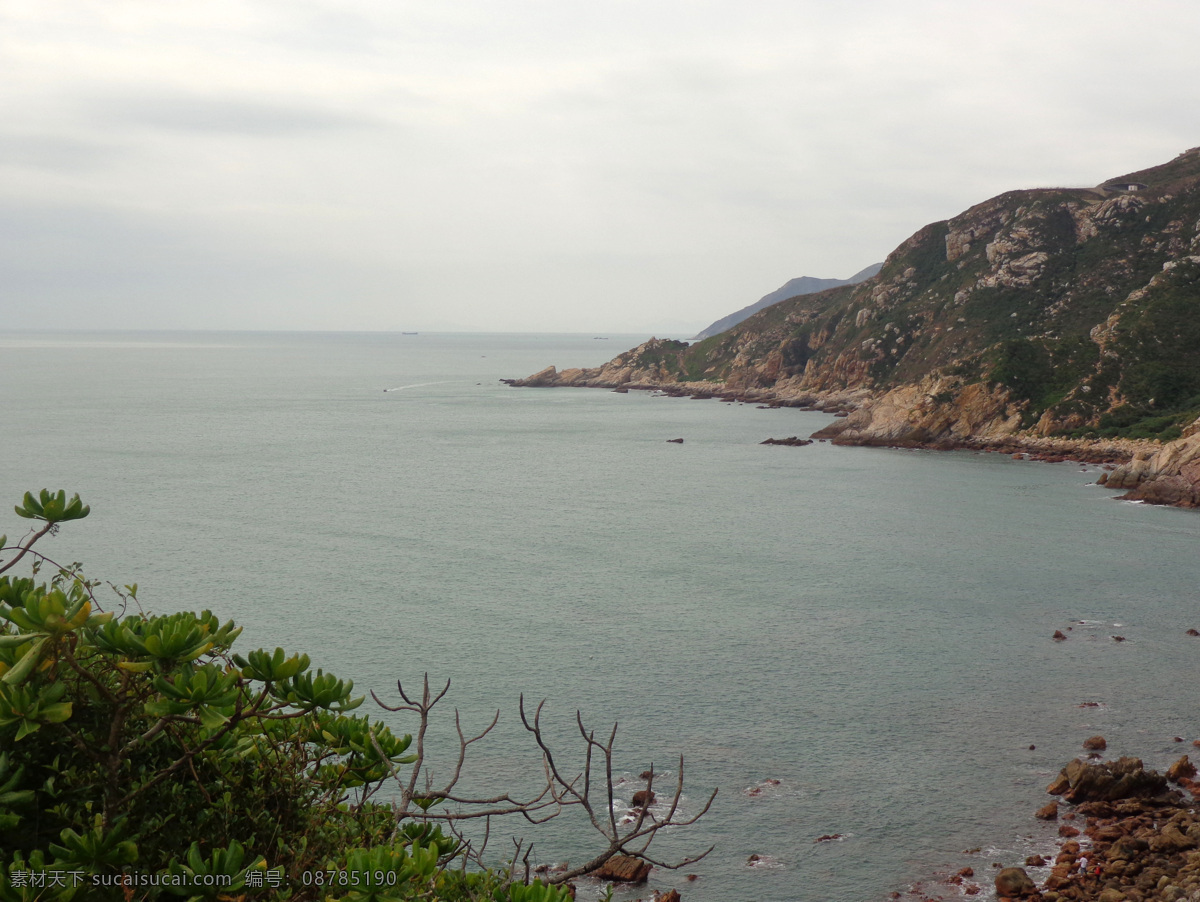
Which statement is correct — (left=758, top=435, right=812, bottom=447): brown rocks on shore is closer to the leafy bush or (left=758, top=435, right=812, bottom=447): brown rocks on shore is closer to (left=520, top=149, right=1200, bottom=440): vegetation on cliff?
(left=520, top=149, right=1200, bottom=440): vegetation on cliff

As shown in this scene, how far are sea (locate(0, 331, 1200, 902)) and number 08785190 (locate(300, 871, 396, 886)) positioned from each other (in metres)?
2.32

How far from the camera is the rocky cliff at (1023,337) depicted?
86062 mm

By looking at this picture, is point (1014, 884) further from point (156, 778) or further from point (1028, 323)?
point (1028, 323)

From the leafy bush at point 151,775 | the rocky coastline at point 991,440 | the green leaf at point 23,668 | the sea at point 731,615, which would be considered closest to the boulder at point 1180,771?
the sea at point 731,615

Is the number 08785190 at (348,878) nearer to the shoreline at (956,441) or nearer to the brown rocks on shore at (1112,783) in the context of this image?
the brown rocks on shore at (1112,783)

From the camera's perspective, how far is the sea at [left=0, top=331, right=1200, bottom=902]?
22.5 m

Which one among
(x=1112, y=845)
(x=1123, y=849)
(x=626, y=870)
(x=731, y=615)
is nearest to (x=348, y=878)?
(x=626, y=870)

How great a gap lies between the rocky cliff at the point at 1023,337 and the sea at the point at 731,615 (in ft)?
30.9

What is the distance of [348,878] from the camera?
587 cm

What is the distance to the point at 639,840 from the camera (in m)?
21.4

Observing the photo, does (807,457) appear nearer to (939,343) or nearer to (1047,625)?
(939,343)

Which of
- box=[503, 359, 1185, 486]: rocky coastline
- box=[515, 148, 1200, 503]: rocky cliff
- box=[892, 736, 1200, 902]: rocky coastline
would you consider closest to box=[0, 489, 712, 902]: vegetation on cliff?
box=[892, 736, 1200, 902]: rocky coastline

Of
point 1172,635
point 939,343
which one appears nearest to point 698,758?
point 1172,635

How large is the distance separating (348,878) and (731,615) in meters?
34.0
